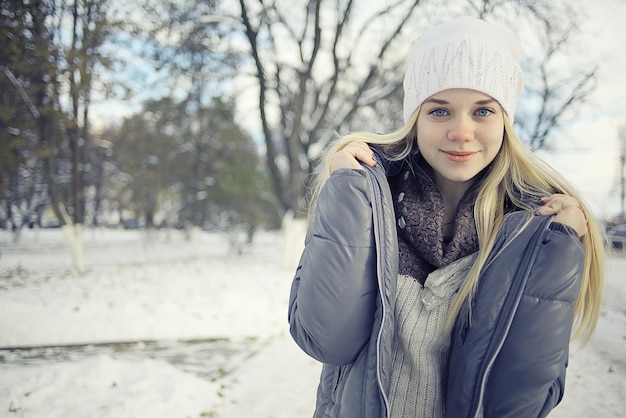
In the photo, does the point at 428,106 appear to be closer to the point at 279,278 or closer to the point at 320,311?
the point at 320,311

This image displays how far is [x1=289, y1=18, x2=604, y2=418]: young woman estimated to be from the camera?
1.11 meters

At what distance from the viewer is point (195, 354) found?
4707 millimetres

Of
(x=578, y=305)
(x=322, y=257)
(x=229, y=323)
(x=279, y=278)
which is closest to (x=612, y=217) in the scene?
(x=578, y=305)

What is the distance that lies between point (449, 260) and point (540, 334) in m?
0.34

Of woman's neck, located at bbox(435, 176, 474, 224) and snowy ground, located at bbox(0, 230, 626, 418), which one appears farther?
Result: snowy ground, located at bbox(0, 230, 626, 418)

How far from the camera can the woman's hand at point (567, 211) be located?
118 centimetres

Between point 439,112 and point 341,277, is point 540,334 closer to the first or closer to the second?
point 341,277

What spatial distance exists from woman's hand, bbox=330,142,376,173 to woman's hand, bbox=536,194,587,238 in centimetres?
57

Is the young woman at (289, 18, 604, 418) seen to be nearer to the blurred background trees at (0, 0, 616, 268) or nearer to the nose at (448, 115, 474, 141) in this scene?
the nose at (448, 115, 474, 141)

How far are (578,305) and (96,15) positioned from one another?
8.95 m

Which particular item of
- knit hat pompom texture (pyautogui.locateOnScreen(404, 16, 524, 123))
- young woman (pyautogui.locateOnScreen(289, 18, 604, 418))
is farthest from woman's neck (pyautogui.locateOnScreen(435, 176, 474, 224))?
knit hat pompom texture (pyautogui.locateOnScreen(404, 16, 524, 123))

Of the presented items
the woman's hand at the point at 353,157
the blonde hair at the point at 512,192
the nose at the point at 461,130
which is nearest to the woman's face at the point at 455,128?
the nose at the point at 461,130

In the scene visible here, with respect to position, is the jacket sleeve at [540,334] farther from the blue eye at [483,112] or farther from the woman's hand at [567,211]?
the blue eye at [483,112]

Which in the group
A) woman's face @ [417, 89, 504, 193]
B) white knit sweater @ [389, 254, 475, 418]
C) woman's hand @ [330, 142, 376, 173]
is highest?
woman's face @ [417, 89, 504, 193]
